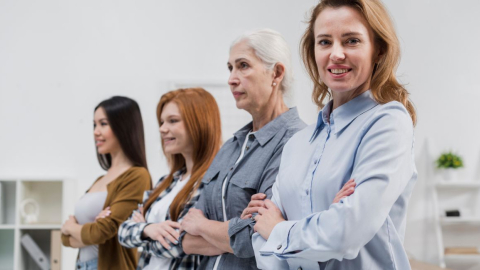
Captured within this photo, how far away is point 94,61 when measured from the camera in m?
4.73

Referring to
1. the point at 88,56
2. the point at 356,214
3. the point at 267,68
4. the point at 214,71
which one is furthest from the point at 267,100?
the point at 88,56

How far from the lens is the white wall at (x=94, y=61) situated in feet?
15.3

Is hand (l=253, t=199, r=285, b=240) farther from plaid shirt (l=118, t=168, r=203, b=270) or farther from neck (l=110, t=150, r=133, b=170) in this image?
neck (l=110, t=150, r=133, b=170)

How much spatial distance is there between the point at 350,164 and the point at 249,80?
69 cm

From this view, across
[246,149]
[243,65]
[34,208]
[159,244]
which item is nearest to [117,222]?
[159,244]

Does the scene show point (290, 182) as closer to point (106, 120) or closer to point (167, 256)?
point (167, 256)

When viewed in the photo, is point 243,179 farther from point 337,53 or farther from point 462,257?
point 462,257

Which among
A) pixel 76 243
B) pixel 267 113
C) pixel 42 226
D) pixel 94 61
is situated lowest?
pixel 42 226

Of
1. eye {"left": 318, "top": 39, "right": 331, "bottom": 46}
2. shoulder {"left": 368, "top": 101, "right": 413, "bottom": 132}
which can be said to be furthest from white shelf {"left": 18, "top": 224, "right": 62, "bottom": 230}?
shoulder {"left": 368, "top": 101, "right": 413, "bottom": 132}

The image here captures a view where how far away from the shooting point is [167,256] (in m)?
1.96

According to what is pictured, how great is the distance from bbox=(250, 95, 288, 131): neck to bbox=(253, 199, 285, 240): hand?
1.56ft

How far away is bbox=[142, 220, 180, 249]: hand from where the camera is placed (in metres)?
1.91

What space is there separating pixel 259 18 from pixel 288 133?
10.8ft

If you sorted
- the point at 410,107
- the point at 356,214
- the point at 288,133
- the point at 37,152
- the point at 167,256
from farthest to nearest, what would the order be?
the point at 37,152
the point at 167,256
the point at 288,133
the point at 410,107
the point at 356,214
